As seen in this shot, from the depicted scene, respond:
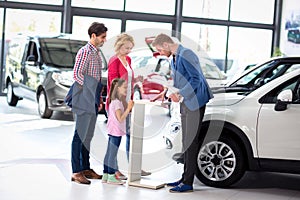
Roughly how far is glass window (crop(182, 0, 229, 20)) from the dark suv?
17.0 feet

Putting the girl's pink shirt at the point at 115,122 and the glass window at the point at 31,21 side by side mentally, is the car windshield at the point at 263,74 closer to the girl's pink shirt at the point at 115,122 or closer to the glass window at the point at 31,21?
the girl's pink shirt at the point at 115,122

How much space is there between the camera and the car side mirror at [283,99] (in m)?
5.37

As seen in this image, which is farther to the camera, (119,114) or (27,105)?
(27,105)

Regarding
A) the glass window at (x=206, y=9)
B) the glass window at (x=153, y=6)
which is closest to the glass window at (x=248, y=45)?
the glass window at (x=206, y=9)

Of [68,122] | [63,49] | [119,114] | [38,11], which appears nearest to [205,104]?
[119,114]

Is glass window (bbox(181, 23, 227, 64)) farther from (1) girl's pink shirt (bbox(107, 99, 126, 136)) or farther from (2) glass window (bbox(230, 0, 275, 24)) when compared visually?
(1) girl's pink shirt (bbox(107, 99, 126, 136))

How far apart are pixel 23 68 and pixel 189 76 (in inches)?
271

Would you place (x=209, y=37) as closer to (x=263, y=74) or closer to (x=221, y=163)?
(x=263, y=74)

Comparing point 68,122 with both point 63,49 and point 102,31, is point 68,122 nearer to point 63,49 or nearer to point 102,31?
point 63,49

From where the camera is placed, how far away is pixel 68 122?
34.9 feet

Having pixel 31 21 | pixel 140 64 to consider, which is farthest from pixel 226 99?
pixel 31 21

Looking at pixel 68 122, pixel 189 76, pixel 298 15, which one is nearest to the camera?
pixel 189 76

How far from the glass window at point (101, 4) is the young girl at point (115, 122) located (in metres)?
9.86

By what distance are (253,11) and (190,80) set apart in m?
12.1
